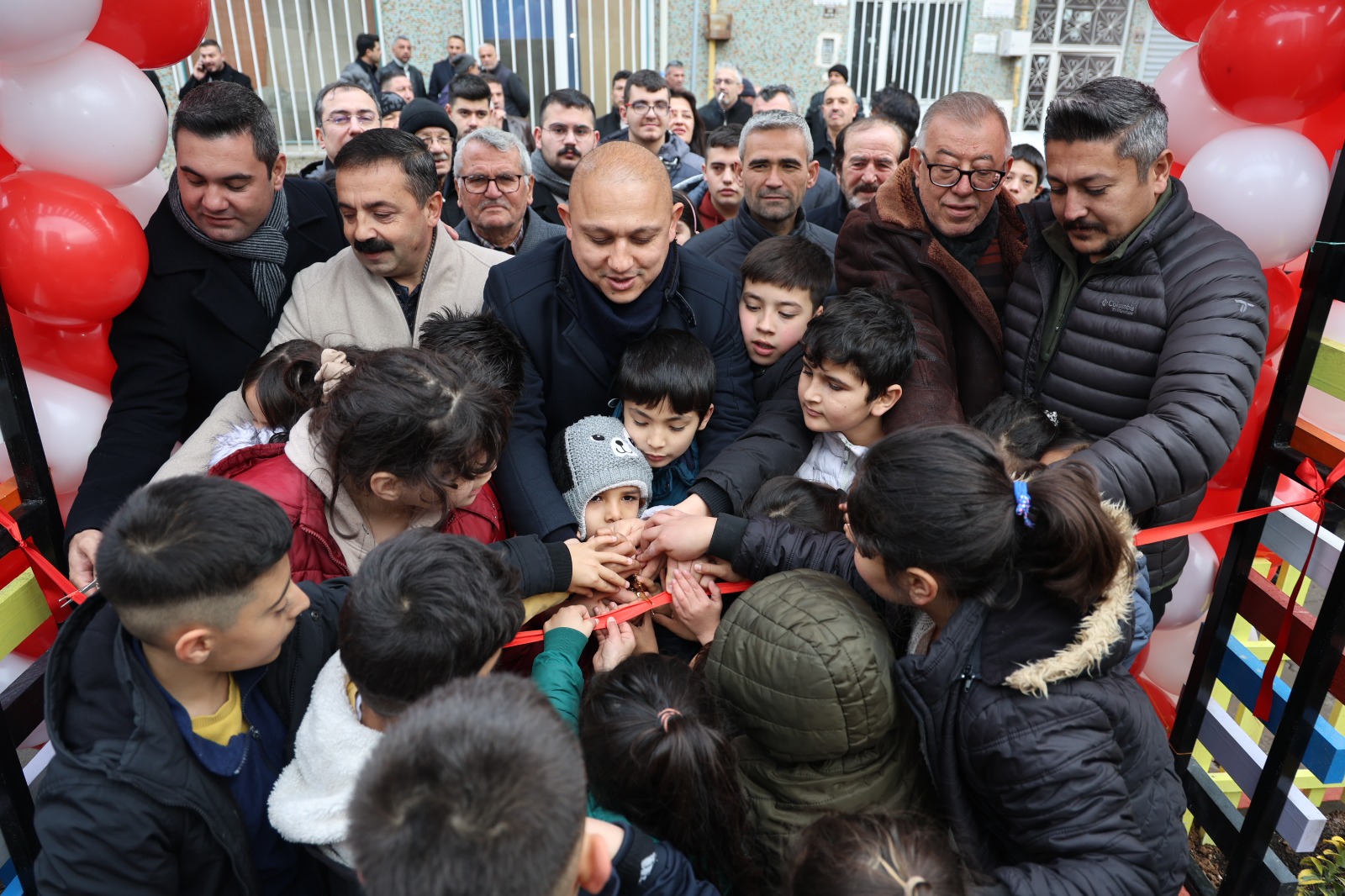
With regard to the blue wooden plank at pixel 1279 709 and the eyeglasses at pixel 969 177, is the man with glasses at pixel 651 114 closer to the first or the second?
the eyeglasses at pixel 969 177

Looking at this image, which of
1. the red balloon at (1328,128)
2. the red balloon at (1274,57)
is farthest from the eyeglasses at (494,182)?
the red balloon at (1328,128)

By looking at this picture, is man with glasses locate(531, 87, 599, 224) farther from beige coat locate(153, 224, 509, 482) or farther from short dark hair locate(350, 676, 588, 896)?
short dark hair locate(350, 676, 588, 896)

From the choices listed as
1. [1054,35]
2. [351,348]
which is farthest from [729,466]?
[1054,35]

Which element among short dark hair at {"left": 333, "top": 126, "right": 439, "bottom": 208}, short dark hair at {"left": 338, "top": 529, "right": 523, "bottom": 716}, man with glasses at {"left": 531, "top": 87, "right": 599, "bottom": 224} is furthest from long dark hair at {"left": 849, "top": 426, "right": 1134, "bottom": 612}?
man with glasses at {"left": 531, "top": 87, "right": 599, "bottom": 224}

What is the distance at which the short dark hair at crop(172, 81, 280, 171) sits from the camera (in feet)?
8.52

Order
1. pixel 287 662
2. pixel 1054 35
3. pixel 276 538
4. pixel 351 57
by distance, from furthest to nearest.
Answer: pixel 1054 35 < pixel 351 57 < pixel 287 662 < pixel 276 538

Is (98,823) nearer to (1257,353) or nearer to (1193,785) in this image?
(1257,353)

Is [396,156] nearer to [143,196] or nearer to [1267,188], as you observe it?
[143,196]

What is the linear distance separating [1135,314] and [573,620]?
1634mm

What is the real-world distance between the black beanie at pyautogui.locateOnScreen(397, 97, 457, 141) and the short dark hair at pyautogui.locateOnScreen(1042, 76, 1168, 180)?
3.99 metres

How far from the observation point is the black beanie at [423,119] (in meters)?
5.21

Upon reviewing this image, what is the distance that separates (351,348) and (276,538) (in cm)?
92

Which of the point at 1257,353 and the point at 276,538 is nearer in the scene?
the point at 276,538

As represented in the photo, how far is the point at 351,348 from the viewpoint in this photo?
7.47 ft
